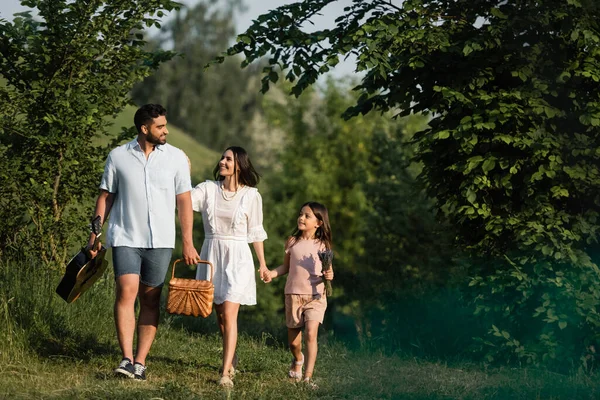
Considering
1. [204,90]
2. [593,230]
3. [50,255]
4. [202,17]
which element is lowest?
[50,255]

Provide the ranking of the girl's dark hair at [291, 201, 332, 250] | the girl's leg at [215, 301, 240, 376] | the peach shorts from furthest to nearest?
the girl's dark hair at [291, 201, 332, 250] → the peach shorts → the girl's leg at [215, 301, 240, 376]

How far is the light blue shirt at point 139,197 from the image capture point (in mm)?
7078

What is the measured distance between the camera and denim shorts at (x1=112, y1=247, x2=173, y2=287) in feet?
23.2

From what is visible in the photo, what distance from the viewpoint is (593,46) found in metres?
9.28

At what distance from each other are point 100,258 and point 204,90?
6092 cm

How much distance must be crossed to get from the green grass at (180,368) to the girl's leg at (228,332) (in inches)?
7.7

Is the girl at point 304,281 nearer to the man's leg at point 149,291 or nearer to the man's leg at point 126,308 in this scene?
the man's leg at point 149,291

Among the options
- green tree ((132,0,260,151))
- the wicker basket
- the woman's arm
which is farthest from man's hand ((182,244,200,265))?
green tree ((132,0,260,151))

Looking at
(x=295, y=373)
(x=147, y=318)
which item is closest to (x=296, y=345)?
(x=295, y=373)

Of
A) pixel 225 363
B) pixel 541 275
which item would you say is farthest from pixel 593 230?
pixel 225 363

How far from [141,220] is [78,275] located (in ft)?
2.21

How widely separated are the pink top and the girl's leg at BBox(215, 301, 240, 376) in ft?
1.78

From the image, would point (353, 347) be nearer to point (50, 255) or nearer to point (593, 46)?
point (50, 255)

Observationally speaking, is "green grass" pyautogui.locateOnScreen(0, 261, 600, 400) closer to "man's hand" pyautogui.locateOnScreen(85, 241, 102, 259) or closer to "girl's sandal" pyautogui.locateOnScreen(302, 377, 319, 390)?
"girl's sandal" pyautogui.locateOnScreen(302, 377, 319, 390)
